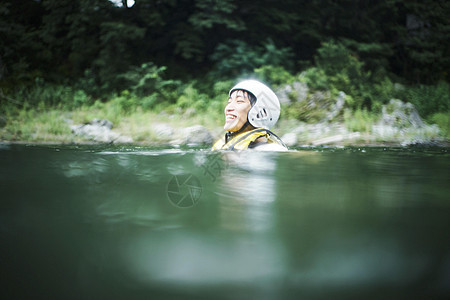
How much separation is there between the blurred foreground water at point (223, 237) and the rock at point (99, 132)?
6284 millimetres

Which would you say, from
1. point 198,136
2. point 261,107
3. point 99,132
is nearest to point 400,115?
point 198,136

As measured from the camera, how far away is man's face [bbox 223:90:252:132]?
4512 millimetres

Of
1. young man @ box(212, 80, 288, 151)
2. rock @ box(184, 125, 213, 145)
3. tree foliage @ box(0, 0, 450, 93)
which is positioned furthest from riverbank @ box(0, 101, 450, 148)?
young man @ box(212, 80, 288, 151)

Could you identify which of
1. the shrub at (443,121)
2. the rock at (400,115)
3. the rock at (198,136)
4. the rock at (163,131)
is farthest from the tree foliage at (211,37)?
the rock at (198,136)

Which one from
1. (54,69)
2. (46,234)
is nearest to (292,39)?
(54,69)

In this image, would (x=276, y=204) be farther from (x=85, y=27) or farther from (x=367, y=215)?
(x=85, y=27)

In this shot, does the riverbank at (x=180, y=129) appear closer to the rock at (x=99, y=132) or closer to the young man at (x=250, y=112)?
the rock at (x=99, y=132)

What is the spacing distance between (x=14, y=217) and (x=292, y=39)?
15.0 meters

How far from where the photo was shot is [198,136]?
9219 mm

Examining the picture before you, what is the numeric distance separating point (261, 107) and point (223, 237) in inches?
115

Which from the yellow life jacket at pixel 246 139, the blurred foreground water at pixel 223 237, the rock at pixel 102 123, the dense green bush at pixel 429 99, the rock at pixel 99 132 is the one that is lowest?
the blurred foreground water at pixel 223 237

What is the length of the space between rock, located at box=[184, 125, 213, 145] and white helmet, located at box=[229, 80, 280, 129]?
4646 mm

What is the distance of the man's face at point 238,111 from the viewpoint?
451 cm

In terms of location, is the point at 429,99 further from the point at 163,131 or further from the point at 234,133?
the point at 234,133
